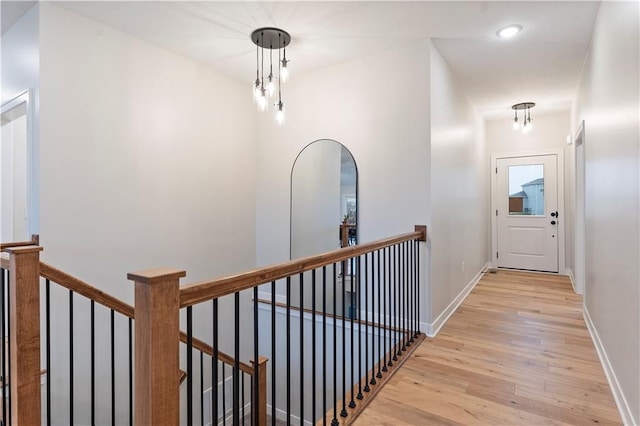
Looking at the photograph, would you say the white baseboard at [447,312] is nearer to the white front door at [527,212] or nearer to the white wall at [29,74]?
the white front door at [527,212]

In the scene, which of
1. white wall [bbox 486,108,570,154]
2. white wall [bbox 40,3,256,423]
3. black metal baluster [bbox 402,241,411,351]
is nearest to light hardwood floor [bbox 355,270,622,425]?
black metal baluster [bbox 402,241,411,351]

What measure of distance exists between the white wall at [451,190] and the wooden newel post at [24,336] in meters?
2.65

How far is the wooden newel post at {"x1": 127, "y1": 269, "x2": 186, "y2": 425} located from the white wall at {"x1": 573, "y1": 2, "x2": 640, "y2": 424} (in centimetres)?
196

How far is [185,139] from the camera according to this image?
337 centimetres

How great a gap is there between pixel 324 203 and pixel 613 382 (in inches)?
101

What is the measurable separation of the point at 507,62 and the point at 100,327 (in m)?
4.33

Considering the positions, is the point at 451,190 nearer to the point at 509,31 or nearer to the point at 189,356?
the point at 509,31

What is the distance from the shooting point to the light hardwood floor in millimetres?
1912

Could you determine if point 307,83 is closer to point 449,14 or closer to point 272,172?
point 272,172

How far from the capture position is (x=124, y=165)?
113 inches

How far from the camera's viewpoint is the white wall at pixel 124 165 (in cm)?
246

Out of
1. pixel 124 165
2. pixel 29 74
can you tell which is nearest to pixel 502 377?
pixel 124 165

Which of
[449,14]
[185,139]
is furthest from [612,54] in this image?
[185,139]

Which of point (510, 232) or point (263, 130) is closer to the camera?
point (263, 130)
